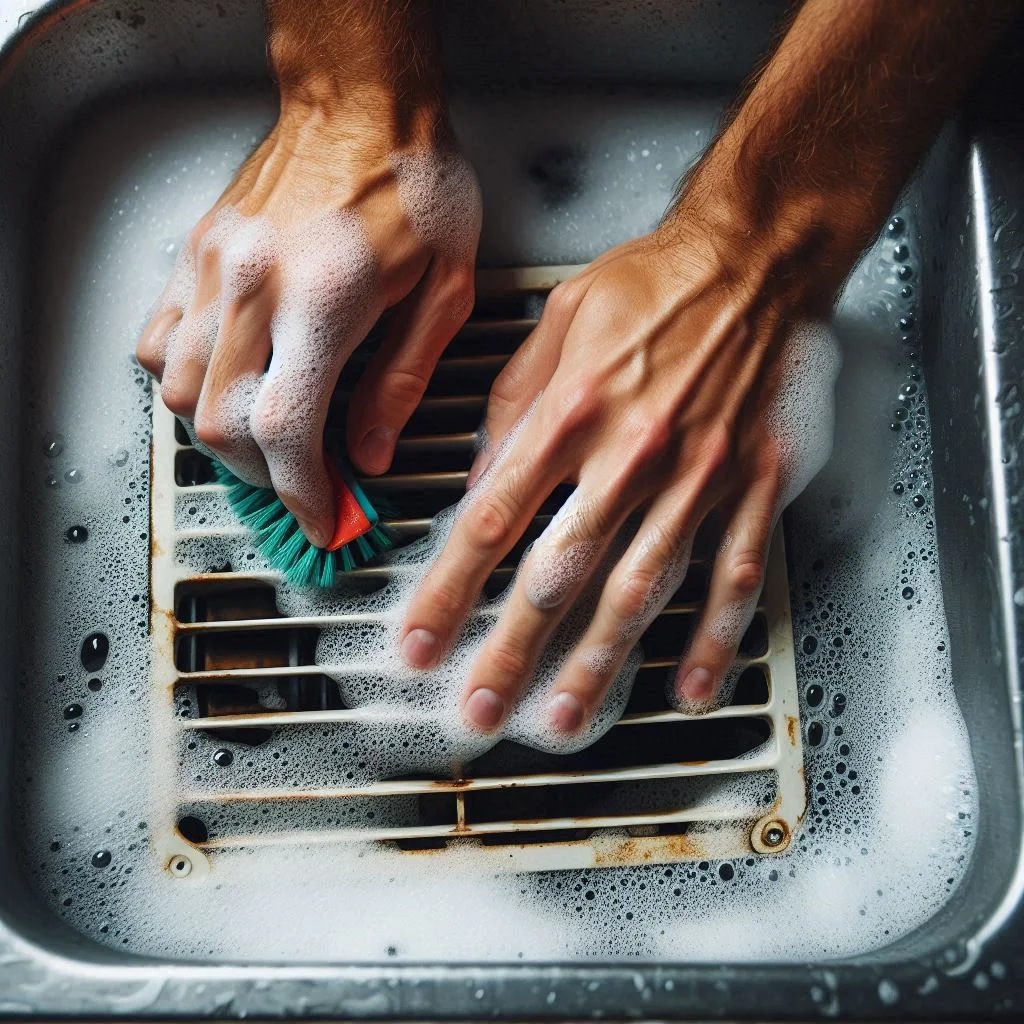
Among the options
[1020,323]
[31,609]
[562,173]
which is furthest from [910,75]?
[31,609]

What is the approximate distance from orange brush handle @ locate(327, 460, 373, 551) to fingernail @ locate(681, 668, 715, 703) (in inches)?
10.3

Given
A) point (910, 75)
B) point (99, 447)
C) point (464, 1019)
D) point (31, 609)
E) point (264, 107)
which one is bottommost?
point (464, 1019)

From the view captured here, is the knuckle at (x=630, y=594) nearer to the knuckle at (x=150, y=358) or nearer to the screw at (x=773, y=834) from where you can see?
the screw at (x=773, y=834)

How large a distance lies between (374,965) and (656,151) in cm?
68

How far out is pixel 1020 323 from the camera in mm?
710

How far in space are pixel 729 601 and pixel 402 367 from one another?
298 mm

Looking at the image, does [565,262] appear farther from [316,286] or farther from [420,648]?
[420,648]

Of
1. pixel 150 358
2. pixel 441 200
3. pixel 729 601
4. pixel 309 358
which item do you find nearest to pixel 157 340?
pixel 150 358

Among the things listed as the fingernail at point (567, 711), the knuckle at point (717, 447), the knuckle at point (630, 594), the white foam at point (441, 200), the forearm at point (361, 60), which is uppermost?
the forearm at point (361, 60)

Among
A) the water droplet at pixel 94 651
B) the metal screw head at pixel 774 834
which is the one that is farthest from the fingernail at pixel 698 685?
the water droplet at pixel 94 651

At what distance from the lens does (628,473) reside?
70 cm

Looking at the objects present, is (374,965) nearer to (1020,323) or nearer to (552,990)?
(552,990)

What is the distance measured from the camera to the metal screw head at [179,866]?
736 mm

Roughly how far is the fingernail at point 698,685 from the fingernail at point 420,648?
19 centimetres
